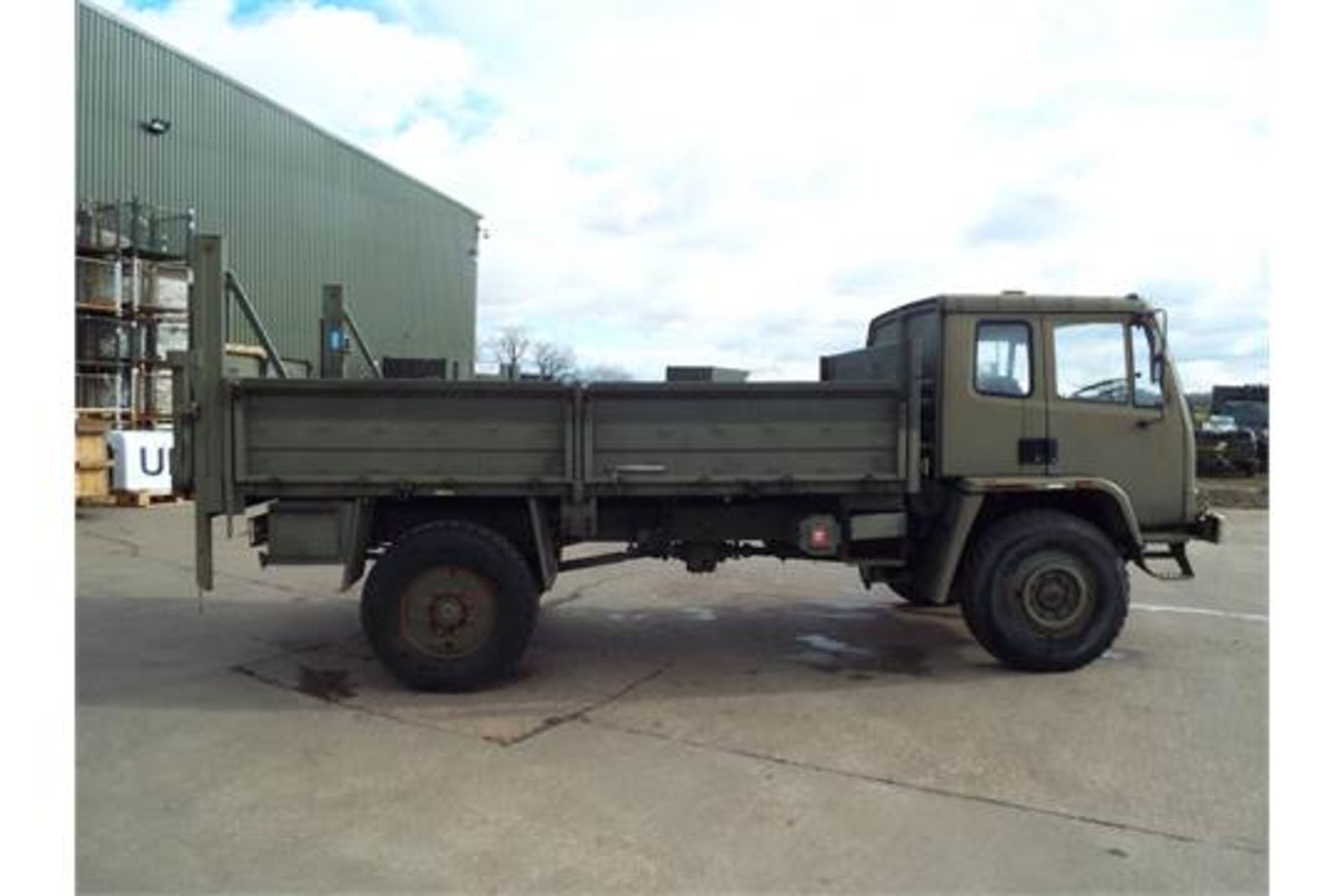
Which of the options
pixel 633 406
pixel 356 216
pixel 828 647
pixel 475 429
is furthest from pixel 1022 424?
pixel 356 216

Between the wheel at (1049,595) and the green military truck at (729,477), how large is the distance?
0.01 meters

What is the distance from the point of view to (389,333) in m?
28.7

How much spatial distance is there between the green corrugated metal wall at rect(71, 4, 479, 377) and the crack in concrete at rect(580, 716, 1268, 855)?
971cm

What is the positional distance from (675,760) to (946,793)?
4.29ft

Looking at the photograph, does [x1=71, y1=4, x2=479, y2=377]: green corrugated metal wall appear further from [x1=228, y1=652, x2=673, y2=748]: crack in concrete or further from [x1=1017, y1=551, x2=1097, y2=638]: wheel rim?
[x1=1017, y1=551, x2=1097, y2=638]: wheel rim

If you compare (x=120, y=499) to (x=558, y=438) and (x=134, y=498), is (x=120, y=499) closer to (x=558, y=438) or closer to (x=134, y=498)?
(x=134, y=498)

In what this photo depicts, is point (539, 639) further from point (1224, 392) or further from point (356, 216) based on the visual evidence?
point (1224, 392)

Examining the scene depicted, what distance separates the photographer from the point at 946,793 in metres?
4.35

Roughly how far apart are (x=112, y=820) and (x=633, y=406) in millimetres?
3417

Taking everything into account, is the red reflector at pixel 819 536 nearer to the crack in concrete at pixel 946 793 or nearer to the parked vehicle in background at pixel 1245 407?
the crack in concrete at pixel 946 793

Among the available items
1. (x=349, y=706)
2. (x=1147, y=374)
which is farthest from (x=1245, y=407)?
(x=349, y=706)

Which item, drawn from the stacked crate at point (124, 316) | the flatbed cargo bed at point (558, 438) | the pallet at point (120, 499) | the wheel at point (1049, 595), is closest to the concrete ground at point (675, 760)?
the wheel at point (1049, 595)

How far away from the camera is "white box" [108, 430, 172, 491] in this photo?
1462 centimetres

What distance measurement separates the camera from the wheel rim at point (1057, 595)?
247 inches
